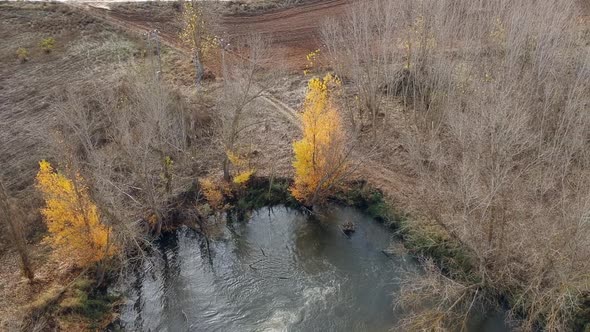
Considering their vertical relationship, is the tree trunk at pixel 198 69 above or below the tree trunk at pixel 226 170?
above

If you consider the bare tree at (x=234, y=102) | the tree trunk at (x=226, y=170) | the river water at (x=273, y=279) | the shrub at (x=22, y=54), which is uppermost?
the shrub at (x=22, y=54)

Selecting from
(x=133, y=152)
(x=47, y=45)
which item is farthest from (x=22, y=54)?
(x=133, y=152)

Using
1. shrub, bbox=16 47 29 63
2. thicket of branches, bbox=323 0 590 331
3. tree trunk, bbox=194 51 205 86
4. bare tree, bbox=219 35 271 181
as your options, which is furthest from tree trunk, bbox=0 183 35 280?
shrub, bbox=16 47 29 63

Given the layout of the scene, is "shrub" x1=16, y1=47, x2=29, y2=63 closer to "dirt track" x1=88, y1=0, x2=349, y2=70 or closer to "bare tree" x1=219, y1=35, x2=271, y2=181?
"dirt track" x1=88, y1=0, x2=349, y2=70

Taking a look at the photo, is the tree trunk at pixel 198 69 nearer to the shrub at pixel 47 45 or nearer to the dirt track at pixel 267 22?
the dirt track at pixel 267 22

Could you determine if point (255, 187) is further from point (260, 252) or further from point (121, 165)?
point (121, 165)

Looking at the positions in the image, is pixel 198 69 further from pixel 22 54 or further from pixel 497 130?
pixel 497 130

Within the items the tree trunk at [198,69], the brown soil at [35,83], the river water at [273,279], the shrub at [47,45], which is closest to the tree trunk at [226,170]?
the river water at [273,279]
